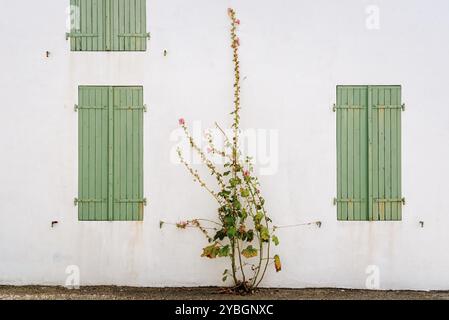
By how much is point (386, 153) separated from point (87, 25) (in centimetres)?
350

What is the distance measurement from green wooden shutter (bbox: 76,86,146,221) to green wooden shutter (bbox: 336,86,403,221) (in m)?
2.16

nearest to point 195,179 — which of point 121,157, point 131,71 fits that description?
point 121,157

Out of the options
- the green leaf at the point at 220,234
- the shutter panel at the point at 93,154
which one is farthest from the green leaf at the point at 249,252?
the shutter panel at the point at 93,154

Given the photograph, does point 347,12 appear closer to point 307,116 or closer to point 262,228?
point 307,116

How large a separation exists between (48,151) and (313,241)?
9.85 ft

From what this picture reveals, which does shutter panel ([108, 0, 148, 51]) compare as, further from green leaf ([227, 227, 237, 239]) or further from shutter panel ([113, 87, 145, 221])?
green leaf ([227, 227, 237, 239])

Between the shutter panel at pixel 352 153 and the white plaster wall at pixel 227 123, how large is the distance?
107 millimetres

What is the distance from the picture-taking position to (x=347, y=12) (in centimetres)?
811

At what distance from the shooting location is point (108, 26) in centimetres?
811

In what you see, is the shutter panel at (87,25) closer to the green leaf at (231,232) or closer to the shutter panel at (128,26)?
the shutter panel at (128,26)

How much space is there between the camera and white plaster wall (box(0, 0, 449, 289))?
806cm

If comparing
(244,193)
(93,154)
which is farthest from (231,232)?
(93,154)

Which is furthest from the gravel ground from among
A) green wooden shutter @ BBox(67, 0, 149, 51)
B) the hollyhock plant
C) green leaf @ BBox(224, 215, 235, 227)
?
green wooden shutter @ BBox(67, 0, 149, 51)

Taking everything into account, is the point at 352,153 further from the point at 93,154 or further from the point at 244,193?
the point at 93,154
